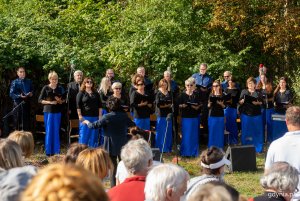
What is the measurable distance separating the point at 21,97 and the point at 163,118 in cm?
346

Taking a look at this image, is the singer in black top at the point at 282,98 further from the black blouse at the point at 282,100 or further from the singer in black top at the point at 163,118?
the singer in black top at the point at 163,118

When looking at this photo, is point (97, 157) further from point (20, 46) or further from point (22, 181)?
point (20, 46)

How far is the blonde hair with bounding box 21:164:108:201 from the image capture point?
247 centimetres

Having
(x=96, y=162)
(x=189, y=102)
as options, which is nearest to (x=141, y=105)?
(x=189, y=102)

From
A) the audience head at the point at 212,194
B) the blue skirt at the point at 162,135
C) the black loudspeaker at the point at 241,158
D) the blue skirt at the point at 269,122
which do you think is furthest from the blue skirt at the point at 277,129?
the audience head at the point at 212,194

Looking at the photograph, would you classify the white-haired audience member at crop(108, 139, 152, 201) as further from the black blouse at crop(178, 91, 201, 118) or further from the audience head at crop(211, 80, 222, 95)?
the audience head at crop(211, 80, 222, 95)

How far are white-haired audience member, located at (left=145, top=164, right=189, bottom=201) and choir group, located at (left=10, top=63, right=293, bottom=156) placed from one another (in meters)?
8.78

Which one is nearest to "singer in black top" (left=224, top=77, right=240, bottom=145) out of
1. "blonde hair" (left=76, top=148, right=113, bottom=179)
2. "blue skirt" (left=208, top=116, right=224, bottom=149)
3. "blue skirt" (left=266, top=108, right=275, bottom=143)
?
"blue skirt" (left=208, top=116, right=224, bottom=149)

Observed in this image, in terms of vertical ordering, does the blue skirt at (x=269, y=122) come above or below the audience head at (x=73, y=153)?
below

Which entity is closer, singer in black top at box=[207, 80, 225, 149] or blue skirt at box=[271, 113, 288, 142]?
singer in black top at box=[207, 80, 225, 149]

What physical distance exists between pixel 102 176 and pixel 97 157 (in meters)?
0.19

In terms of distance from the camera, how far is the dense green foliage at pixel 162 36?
17.0 m

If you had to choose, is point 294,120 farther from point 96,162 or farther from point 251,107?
point 251,107

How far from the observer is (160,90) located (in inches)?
563
